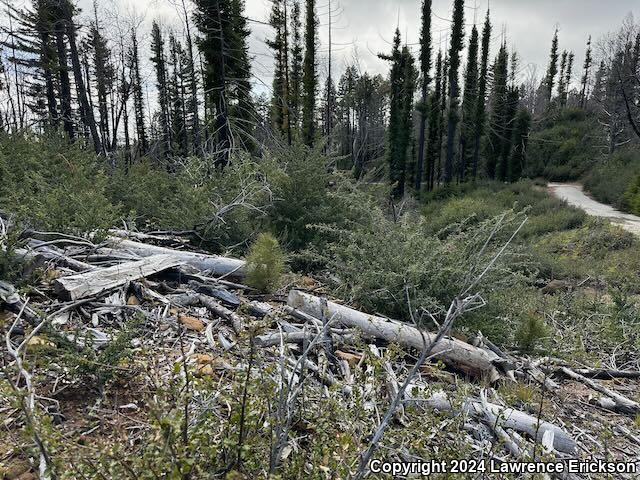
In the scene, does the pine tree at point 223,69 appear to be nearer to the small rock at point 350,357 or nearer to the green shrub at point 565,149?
the small rock at point 350,357

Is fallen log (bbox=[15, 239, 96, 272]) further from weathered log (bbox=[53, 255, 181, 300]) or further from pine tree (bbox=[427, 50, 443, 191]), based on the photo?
pine tree (bbox=[427, 50, 443, 191])

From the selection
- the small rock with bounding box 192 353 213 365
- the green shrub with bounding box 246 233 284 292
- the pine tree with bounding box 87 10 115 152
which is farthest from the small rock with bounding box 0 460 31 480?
the pine tree with bounding box 87 10 115 152

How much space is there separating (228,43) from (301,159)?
223 inches

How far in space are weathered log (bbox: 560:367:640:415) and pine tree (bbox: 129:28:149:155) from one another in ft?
81.3

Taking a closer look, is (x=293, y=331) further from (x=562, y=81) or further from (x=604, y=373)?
(x=562, y=81)

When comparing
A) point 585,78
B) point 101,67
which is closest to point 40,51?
point 101,67

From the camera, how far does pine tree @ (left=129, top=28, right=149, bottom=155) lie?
22188mm

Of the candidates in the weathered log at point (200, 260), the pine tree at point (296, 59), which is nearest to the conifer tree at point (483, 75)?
the pine tree at point (296, 59)

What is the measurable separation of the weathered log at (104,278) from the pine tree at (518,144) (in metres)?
32.8

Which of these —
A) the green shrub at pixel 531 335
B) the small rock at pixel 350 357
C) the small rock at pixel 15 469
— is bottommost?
the green shrub at pixel 531 335

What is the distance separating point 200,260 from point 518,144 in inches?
1338

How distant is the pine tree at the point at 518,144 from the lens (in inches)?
1246

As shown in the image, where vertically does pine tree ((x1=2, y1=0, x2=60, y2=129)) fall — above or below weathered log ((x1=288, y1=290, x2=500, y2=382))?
above

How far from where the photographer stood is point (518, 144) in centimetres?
3222
